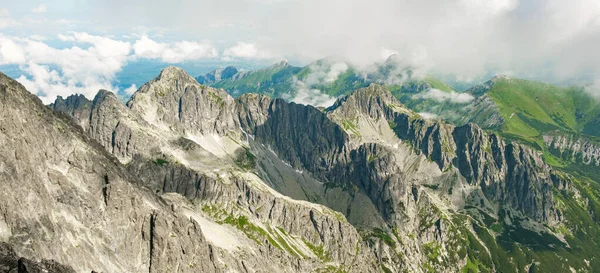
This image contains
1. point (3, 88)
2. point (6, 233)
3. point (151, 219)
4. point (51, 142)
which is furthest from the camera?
point (151, 219)

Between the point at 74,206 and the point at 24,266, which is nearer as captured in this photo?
the point at 24,266

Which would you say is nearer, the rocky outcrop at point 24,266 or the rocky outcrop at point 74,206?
the rocky outcrop at point 24,266

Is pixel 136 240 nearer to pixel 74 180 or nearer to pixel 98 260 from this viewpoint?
pixel 98 260

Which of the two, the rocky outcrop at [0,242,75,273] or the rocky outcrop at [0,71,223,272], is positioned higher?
the rocky outcrop at [0,242,75,273]

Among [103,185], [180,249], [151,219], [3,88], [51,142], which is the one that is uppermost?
[3,88]

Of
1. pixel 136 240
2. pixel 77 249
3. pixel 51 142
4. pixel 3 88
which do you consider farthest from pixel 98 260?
pixel 3 88

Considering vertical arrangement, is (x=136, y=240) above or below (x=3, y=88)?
below

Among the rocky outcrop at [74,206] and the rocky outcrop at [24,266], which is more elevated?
the rocky outcrop at [24,266]

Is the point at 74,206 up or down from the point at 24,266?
down

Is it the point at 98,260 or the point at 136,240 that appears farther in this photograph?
the point at 136,240

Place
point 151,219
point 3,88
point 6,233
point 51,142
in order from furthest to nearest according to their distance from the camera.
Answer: point 151,219
point 51,142
point 3,88
point 6,233

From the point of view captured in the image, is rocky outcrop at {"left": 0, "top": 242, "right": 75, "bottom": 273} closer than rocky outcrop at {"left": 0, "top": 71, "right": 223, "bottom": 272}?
Yes
